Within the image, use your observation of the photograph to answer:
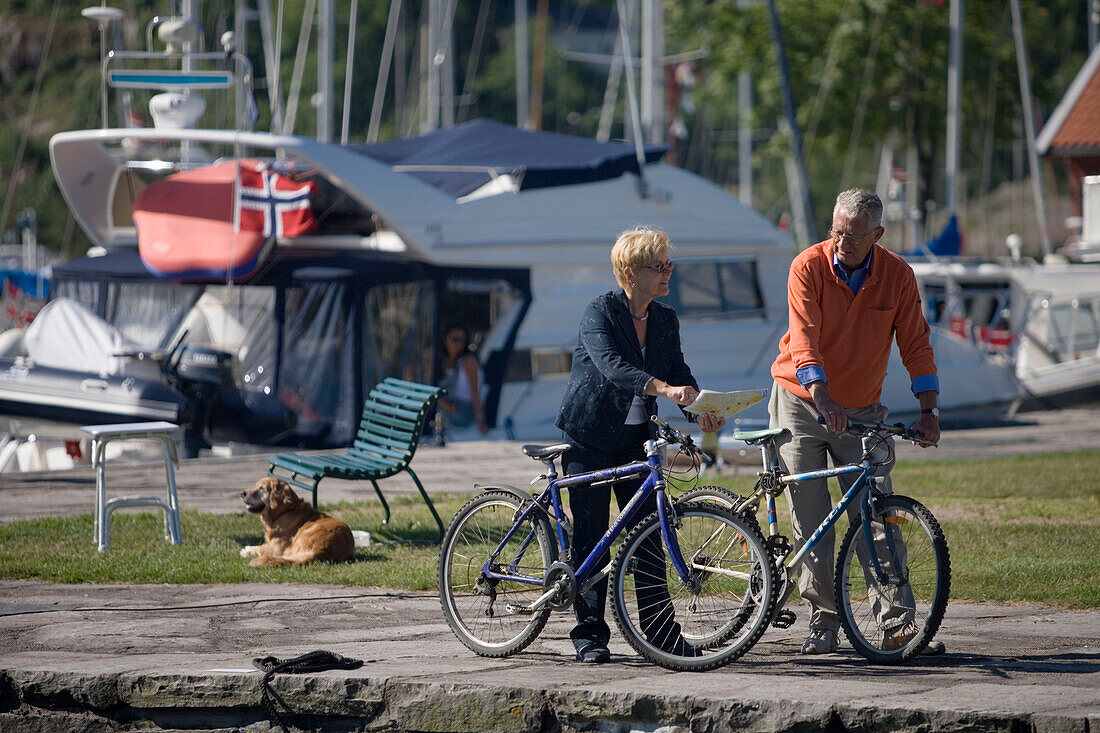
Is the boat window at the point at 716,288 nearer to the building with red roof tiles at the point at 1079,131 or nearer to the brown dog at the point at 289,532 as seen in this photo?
the building with red roof tiles at the point at 1079,131

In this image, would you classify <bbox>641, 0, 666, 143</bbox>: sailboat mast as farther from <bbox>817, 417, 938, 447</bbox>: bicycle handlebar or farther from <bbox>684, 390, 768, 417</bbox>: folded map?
<bbox>684, 390, 768, 417</bbox>: folded map

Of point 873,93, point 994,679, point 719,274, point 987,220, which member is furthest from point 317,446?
point 987,220

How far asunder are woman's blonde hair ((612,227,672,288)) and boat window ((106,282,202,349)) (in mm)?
11213

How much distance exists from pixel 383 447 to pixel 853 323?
4701 mm

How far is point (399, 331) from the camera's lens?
1562cm

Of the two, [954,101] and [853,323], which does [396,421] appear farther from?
[954,101]

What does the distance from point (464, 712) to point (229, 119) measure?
3899cm

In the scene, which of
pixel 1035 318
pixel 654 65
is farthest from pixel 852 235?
pixel 654 65

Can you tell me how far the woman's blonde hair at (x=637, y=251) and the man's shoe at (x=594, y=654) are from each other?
1.55m

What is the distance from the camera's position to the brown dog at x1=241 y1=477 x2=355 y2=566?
857 centimetres

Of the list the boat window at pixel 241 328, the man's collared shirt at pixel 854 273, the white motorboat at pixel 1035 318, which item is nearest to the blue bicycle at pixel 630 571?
the man's collared shirt at pixel 854 273

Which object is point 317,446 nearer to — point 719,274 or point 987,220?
point 719,274

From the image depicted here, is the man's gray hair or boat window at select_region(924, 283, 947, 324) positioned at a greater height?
the man's gray hair

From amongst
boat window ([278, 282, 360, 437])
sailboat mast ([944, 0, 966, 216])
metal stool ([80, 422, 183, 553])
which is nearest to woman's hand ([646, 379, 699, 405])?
metal stool ([80, 422, 183, 553])
